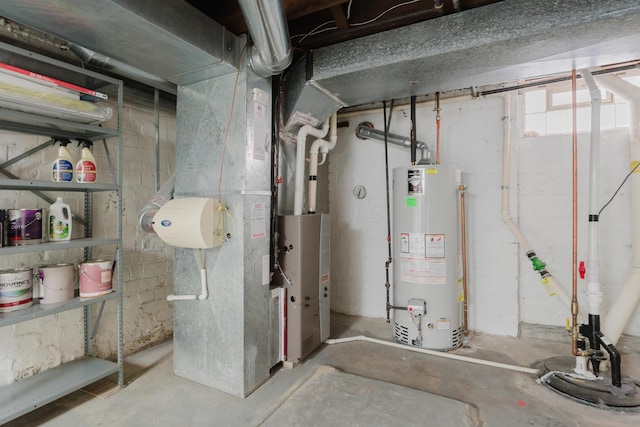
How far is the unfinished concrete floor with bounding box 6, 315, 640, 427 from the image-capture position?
183 cm

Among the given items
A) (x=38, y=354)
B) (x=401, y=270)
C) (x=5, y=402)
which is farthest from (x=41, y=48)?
(x=401, y=270)

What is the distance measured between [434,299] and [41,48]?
3.29 metres

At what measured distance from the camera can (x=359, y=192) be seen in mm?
3615

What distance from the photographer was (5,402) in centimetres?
172

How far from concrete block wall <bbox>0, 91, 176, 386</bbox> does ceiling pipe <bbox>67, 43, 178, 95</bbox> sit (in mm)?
423

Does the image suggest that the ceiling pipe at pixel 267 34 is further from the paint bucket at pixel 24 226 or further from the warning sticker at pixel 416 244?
the warning sticker at pixel 416 244

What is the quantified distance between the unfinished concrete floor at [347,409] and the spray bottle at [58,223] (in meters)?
1.03

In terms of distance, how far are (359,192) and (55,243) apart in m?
2.67

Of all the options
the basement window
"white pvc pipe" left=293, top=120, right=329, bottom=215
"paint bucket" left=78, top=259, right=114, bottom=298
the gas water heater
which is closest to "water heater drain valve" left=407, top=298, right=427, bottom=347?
the gas water heater

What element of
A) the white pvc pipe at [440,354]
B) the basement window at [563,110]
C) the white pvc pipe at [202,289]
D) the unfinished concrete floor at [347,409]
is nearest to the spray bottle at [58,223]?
the white pvc pipe at [202,289]

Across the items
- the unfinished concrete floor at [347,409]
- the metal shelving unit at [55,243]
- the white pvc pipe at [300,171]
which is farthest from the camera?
the white pvc pipe at [300,171]

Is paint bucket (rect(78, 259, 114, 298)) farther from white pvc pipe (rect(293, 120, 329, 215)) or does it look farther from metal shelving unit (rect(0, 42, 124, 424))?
white pvc pipe (rect(293, 120, 329, 215))

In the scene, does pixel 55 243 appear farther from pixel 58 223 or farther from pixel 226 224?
pixel 226 224

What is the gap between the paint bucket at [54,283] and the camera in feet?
6.18
